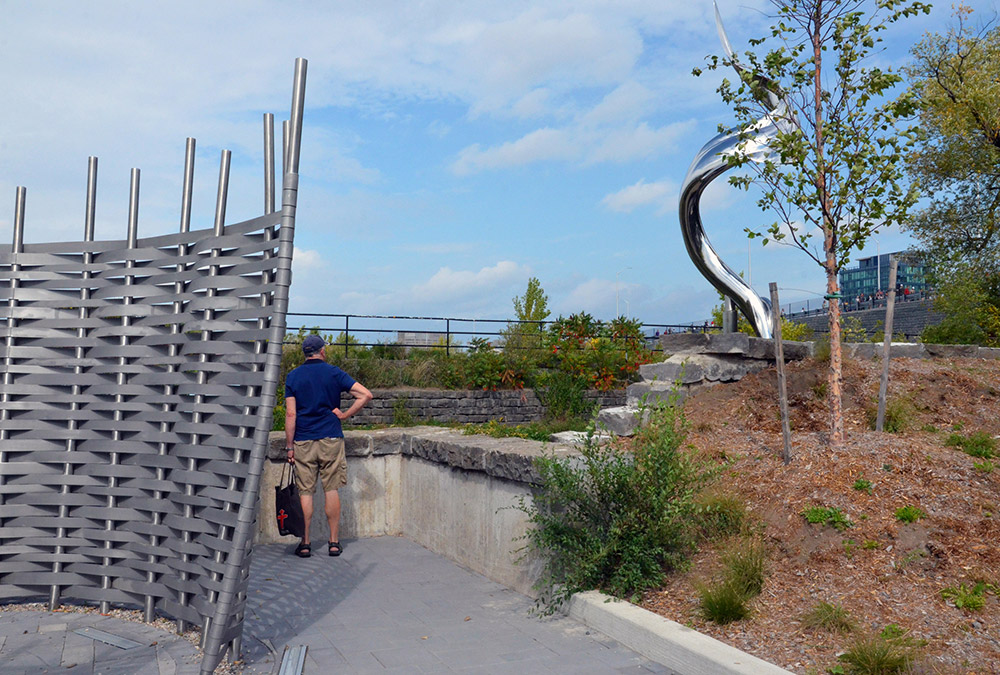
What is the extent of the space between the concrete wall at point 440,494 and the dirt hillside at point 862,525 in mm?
1371

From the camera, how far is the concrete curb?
3871 mm

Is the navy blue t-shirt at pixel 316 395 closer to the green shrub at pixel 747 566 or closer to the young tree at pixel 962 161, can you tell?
the green shrub at pixel 747 566

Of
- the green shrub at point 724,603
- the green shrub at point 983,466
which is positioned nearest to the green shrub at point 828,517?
the green shrub at point 724,603

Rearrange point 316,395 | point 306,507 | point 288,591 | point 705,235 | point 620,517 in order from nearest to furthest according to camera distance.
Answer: point 620,517, point 288,591, point 316,395, point 306,507, point 705,235

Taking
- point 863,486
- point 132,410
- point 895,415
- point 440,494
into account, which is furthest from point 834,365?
point 132,410

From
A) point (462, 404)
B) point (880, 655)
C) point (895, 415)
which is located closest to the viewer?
point (880, 655)

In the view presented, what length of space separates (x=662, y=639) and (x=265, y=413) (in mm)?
2382

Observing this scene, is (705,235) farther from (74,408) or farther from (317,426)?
(74,408)

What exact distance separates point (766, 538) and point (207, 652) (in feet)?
11.0

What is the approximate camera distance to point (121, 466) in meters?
5.35

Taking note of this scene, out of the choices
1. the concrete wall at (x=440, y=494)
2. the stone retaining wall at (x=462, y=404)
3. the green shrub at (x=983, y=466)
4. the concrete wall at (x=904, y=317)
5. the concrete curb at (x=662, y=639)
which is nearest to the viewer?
the concrete curb at (x=662, y=639)

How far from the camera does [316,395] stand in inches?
274

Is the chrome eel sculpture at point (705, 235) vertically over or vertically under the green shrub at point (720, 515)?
over

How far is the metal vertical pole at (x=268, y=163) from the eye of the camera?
476cm
